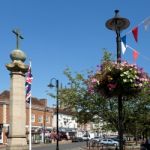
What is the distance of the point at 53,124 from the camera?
102938mm

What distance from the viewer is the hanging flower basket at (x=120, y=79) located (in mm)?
14656

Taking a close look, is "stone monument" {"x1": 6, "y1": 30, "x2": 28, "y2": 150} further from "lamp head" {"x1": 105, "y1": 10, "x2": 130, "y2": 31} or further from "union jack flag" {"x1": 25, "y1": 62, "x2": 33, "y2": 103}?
"lamp head" {"x1": 105, "y1": 10, "x2": 130, "y2": 31}

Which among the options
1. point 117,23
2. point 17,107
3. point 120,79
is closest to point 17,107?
point 17,107

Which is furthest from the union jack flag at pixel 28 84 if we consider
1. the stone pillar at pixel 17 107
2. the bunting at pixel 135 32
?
the bunting at pixel 135 32

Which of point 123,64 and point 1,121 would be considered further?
point 1,121

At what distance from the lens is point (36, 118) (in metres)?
90.7

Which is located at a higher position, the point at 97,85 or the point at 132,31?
the point at 132,31

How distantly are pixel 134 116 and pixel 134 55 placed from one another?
375 inches

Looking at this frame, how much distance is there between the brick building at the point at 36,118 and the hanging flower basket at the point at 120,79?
60705 mm

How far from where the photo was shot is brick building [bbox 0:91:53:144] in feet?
247

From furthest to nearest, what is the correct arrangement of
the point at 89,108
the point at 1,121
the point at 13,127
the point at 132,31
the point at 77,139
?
1. the point at 77,139
2. the point at 1,121
3. the point at 89,108
4. the point at 13,127
5. the point at 132,31

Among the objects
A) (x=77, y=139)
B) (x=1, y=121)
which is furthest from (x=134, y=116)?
(x=77, y=139)

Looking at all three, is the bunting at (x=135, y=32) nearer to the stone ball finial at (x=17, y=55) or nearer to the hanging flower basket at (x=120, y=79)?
the hanging flower basket at (x=120, y=79)

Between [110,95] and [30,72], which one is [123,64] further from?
[30,72]
